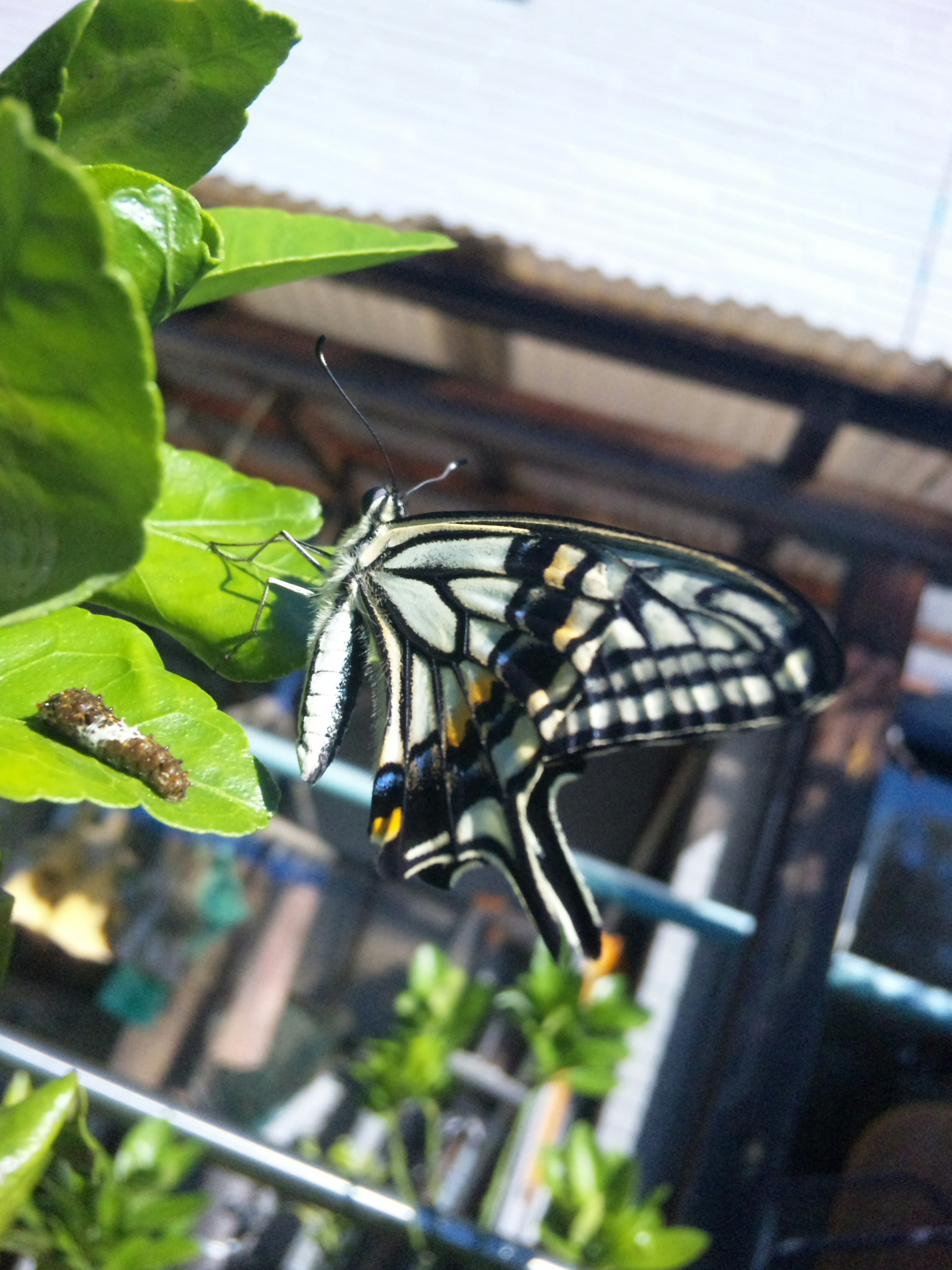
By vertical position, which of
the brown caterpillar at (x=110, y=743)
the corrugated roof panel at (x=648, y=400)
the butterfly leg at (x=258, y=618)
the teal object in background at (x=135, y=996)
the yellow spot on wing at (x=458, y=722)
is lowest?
the teal object in background at (x=135, y=996)

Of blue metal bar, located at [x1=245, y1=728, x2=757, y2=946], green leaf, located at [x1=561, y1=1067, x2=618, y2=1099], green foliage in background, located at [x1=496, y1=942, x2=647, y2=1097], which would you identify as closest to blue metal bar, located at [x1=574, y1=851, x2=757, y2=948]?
blue metal bar, located at [x1=245, y1=728, x2=757, y2=946]

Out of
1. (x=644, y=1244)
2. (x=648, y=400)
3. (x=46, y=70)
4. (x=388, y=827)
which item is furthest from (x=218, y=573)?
(x=648, y=400)

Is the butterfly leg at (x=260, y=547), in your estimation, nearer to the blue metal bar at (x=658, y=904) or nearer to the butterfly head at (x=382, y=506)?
the butterfly head at (x=382, y=506)

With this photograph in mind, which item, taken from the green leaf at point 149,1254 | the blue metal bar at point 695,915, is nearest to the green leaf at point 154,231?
the blue metal bar at point 695,915

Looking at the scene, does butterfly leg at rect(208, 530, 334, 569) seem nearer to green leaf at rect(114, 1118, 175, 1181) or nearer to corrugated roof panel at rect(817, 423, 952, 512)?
green leaf at rect(114, 1118, 175, 1181)

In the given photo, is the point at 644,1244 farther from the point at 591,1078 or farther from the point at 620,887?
the point at 620,887

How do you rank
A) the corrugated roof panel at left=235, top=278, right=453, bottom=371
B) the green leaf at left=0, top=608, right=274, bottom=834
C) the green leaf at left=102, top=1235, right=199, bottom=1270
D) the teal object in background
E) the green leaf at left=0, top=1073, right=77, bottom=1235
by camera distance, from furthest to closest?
the teal object in background, the corrugated roof panel at left=235, top=278, right=453, bottom=371, the green leaf at left=102, top=1235, right=199, bottom=1270, the green leaf at left=0, top=1073, right=77, bottom=1235, the green leaf at left=0, top=608, right=274, bottom=834

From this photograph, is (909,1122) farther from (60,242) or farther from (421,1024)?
(60,242)

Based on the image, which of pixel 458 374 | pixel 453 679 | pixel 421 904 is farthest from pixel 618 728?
pixel 421 904
